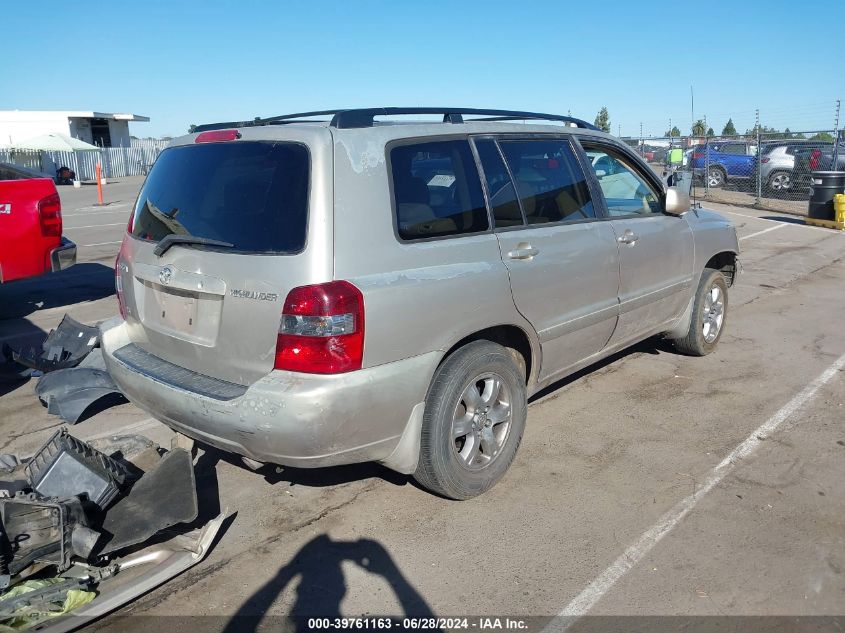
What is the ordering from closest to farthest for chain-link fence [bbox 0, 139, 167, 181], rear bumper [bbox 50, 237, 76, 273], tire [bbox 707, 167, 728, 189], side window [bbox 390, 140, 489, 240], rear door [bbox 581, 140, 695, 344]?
side window [bbox 390, 140, 489, 240] < rear door [bbox 581, 140, 695, 344] < rear bumper [bbox 50, 237, 76, 273] < tire [bbox 707, 167, 728, 189] < chain-link fence [bbox 0, 139, 167, 181]

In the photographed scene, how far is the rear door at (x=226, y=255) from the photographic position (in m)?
3.13

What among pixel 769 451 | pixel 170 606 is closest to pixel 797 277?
pixel 769 451

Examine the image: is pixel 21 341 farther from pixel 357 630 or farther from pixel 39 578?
pixel 357 630

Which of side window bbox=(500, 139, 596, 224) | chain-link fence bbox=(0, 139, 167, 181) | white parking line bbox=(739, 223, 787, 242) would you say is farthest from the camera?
chain-link fence bbox=(0, 139, 167, 181)

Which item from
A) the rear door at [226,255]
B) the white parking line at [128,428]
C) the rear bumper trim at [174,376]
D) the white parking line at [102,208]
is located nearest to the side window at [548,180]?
the rear door at [226,255]

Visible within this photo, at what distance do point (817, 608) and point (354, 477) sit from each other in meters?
2.34

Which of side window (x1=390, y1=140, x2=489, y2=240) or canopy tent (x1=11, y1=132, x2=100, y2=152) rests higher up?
canopy tent (x1=11, y1=132, x2=100, y2=152)

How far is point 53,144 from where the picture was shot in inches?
1481

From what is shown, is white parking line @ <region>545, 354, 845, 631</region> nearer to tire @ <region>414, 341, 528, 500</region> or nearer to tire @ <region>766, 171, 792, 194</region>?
tire @ <region>414, 341, 528, 500</region>

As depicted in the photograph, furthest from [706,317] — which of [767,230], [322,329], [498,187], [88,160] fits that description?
[88,160]

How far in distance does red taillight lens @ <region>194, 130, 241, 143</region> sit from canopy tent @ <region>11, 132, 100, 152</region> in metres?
38.8

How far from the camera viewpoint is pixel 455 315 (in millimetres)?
3504

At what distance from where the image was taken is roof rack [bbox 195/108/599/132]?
341cm

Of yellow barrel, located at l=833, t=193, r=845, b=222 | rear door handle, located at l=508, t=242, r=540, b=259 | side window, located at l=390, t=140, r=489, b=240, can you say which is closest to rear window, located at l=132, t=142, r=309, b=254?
side window, located at l=390, t=140, r=489, b=240
